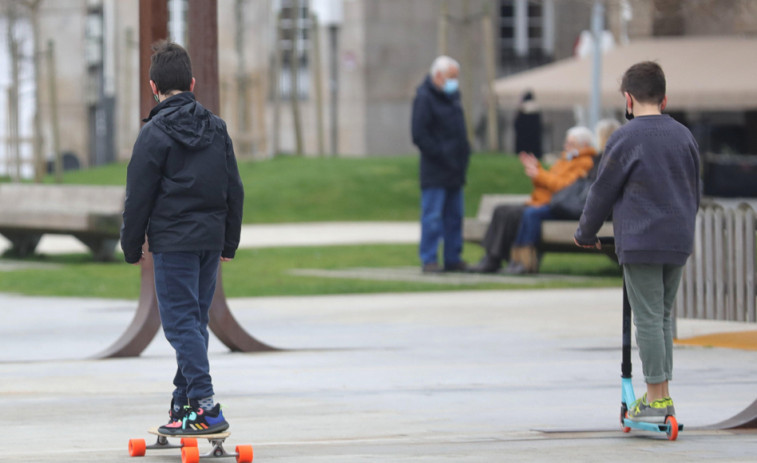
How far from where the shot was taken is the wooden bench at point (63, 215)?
16031 mm

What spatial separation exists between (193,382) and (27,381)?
238cm

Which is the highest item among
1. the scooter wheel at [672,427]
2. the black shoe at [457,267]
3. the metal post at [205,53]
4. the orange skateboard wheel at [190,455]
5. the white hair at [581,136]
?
the metal post at [205,53]

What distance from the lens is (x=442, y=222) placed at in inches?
584

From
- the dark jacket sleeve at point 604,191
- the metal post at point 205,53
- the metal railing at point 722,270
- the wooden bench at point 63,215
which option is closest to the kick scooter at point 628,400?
the dark jacket sleeve at point 604,191

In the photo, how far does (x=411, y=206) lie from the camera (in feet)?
83.4

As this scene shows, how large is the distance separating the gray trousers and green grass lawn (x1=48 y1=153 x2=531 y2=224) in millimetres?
17992

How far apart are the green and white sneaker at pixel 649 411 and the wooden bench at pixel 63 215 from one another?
34.4ft

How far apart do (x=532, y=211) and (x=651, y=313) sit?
8404mm

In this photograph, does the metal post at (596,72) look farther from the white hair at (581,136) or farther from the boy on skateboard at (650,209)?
the boy on skateboard at (650,209)

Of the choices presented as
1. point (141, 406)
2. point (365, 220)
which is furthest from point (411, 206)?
point (141, 406)

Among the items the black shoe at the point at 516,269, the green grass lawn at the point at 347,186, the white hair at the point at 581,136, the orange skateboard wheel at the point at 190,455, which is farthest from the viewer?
the green grass lawn at the point at 347,186

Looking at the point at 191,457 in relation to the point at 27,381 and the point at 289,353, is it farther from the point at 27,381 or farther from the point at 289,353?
the point at 289,353

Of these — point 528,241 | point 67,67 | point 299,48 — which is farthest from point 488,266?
point 67,67

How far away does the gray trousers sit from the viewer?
6.09 meters
